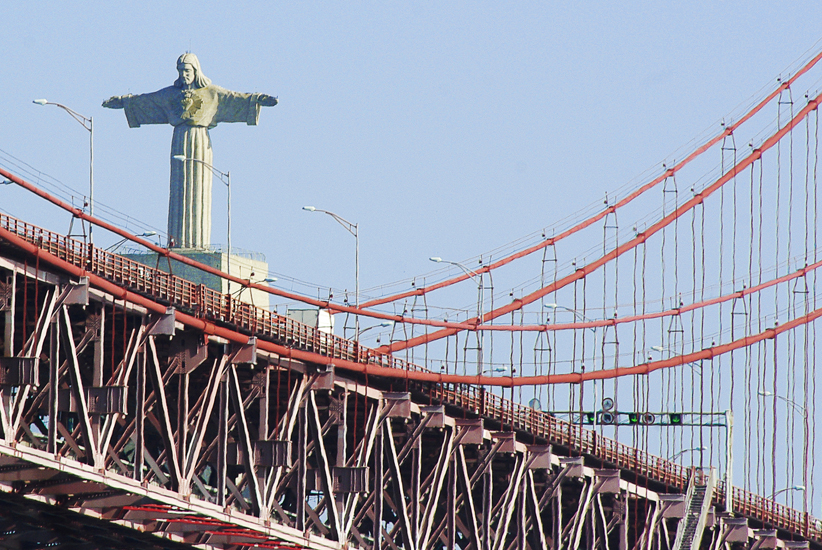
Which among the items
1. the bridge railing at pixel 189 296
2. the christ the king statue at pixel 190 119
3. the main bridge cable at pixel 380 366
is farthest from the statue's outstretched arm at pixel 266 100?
the bridge railing at pixel 189 296

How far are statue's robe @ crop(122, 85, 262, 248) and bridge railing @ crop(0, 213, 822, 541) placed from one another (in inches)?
1948

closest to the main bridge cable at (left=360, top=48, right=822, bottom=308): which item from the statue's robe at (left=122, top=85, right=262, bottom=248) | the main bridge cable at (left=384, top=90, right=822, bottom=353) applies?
the main bridge cable at (left=384, top=90, right=822, bottom=353)

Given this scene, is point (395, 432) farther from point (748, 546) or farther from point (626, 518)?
point (748, 546)

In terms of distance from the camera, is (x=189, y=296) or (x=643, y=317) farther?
(x=643, y=317)

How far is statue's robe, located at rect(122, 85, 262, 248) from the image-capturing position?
471ft

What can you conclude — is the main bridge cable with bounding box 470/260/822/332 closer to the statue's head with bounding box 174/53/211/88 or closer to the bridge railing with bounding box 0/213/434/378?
the bridge railing with bounding box 0/213/434/378

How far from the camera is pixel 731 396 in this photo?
104375 millimetres

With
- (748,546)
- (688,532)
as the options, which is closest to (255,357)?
(688,532)

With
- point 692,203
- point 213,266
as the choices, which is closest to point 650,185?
point 692,203

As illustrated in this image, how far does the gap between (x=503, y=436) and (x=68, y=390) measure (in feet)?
101

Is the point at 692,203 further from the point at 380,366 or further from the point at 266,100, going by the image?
the point at 266,100

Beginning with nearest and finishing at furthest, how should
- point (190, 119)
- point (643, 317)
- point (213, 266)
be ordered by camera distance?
point (643, 317) < point (213, 266) < point (190, 119)

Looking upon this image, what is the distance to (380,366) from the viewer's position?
3091 inches

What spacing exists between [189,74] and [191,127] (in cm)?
539
